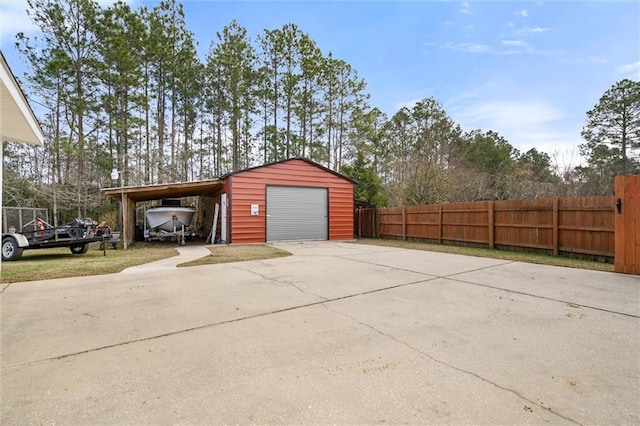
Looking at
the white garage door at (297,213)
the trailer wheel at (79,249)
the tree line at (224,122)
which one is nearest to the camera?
the trailer wheel at (79,249)

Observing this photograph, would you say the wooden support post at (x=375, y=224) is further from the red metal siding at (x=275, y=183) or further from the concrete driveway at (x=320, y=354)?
the concrete driveway at (x=320, y=354)

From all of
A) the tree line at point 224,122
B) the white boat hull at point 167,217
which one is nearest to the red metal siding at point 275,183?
the white boat hull at point 167,217

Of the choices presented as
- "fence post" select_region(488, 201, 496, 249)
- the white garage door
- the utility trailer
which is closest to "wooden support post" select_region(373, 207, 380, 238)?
the white garage door

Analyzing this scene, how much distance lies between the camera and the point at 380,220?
15211mm

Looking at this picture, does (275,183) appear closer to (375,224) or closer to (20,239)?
(375,224)

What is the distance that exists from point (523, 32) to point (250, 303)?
11572 mm

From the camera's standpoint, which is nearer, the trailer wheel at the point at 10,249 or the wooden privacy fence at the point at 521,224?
the trailer wheel at the point at 10,249

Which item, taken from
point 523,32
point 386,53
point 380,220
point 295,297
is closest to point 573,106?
point 523,32

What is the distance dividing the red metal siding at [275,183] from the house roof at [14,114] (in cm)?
658

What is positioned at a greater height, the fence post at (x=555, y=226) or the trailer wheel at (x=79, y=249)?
the fence post at (x=555, y=226)

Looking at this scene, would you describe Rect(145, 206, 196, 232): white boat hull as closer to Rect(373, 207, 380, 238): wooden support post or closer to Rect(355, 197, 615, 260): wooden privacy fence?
Rect(373, 207, 380, 238): wooden support post

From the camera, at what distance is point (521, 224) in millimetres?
9203

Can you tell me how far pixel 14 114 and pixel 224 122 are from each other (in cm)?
1732

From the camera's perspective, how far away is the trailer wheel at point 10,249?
7.29 metres
